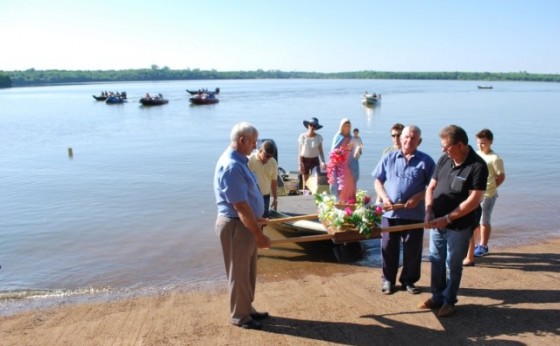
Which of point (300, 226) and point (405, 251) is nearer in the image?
point (405, 251)

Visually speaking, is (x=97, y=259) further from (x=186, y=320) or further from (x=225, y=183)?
(x=225, y=183)

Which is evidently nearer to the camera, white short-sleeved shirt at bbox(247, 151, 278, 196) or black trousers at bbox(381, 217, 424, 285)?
black trousers at bbox(381, 217, 424, 285)

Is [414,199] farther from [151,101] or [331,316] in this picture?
[151,101]

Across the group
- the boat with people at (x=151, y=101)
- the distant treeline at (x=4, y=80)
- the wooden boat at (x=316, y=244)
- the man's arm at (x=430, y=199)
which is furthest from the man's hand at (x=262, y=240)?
the distant treeline at (x=4, y=80)

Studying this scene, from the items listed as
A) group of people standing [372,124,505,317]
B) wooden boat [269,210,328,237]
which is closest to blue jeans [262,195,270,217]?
wooden boat [269,210,328,237]

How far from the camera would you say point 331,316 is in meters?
5.07

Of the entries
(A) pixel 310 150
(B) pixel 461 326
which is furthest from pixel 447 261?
(A) pixel 310 150

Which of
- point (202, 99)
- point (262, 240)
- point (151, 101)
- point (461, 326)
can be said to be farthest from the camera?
point (202, 99)

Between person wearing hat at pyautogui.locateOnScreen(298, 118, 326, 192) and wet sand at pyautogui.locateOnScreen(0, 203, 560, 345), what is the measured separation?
12.4 feet

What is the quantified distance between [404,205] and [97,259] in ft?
19.6

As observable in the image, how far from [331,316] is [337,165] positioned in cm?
347

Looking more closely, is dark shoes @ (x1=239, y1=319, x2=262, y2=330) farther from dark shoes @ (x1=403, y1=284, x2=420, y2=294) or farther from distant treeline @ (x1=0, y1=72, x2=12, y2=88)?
distant treeline @ (x1=0, y1=72, x2=12, y2=88)

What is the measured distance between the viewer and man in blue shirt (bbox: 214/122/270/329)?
13.9 ft

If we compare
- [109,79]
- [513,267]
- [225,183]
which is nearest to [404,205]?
[225,183]
